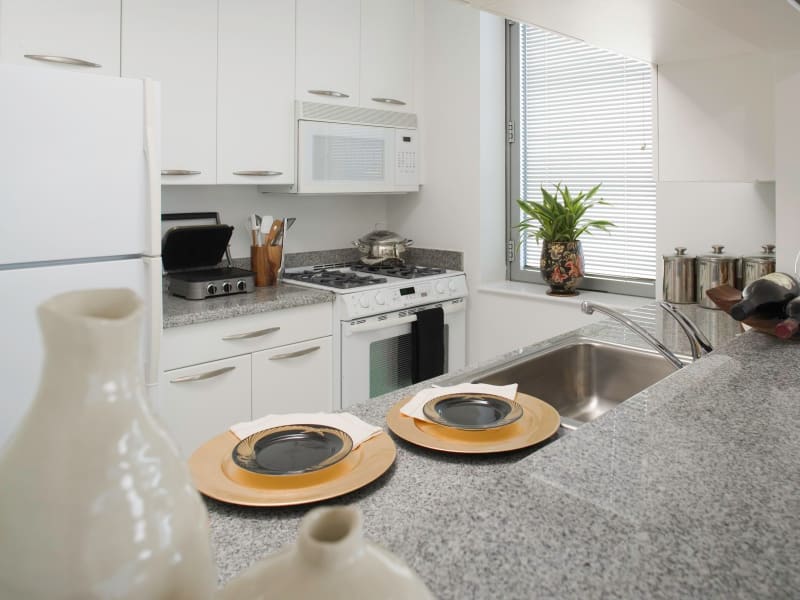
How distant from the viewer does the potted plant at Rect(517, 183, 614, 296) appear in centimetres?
311

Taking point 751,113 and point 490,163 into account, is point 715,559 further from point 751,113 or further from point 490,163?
point 490,163

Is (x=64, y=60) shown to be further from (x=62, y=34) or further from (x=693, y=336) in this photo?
(x=693, y=336)

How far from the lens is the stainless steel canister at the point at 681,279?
2.40 m

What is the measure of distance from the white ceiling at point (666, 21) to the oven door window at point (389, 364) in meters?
1.77

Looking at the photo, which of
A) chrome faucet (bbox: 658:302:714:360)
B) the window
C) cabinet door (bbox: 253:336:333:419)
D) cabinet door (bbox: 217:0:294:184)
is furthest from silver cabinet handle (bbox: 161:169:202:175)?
chrome faucet (bbox: 658:302:714:360)

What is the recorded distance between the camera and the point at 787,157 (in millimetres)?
1708

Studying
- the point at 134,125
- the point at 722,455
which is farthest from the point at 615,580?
the point at 134,125

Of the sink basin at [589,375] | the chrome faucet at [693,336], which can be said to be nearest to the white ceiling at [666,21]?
the chrome faucet at [693,336]

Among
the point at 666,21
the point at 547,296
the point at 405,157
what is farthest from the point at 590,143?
the point at 666,21

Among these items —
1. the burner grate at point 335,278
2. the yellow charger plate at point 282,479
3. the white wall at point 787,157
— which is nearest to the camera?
the yellow charger plate at point 282,479

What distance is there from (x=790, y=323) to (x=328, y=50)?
97.6 inches

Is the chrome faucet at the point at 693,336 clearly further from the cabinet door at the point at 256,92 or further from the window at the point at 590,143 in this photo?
the cabinet door at the point at 256,92

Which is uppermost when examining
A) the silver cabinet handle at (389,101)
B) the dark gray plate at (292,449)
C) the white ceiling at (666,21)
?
the silver cabinet handle at (389,101)

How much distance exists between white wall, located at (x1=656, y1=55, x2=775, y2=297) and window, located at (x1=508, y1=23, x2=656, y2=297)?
668 mm
